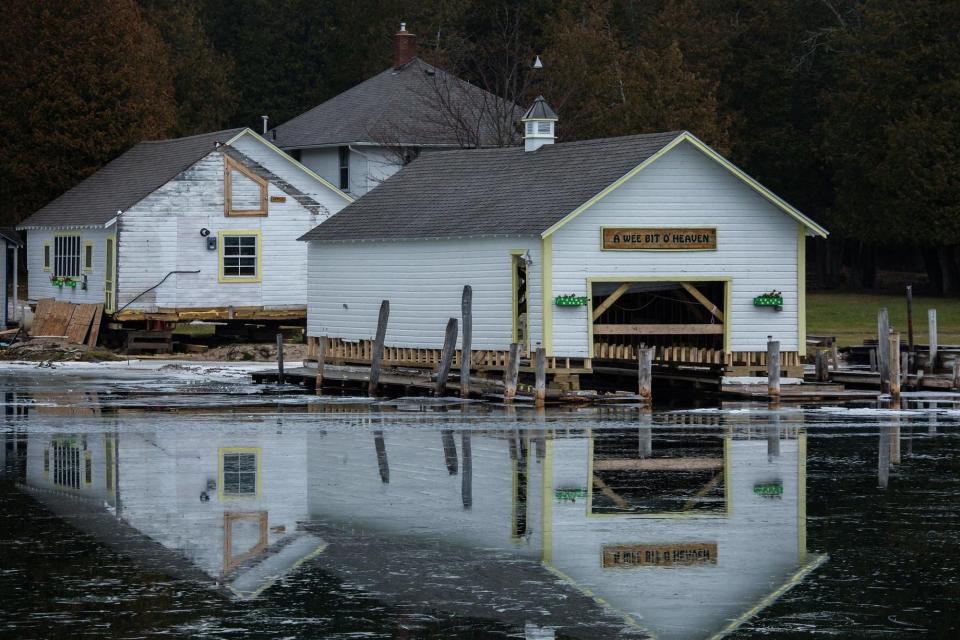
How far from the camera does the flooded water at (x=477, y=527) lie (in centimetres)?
1412

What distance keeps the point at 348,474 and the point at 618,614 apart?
9035mm

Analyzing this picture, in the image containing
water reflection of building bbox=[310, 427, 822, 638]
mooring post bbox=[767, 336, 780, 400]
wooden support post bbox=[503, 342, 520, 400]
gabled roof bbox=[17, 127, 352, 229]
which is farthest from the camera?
gabled roof bbox=[17, 127, 352, 229]

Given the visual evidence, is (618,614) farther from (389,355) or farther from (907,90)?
(907,90)

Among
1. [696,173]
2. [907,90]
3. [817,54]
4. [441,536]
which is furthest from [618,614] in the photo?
[817,54]

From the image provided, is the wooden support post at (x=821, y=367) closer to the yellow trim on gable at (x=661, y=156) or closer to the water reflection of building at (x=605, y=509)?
the yellow trim on gable at (x=661, y=156)

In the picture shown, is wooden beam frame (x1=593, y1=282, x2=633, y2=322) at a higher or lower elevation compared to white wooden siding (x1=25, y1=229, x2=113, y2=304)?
lower

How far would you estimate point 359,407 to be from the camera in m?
33.7

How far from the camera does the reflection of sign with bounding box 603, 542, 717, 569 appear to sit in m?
16.3

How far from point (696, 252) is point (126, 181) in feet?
76.1

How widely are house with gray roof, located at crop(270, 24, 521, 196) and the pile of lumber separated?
549 inches

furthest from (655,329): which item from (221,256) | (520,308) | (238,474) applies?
(221,256)

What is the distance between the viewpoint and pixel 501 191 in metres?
39.2

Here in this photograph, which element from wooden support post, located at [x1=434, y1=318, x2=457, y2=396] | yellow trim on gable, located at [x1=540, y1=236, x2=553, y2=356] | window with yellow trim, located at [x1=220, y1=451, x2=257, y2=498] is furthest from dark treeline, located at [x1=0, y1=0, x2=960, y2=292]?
window with yellow trim, located at [x1=220, y1=451, x2=257, y2=498]

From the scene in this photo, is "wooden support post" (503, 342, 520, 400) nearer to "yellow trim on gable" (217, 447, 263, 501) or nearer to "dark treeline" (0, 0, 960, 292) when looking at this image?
"yellow trim on gable" (217, 447, 263, 501)
